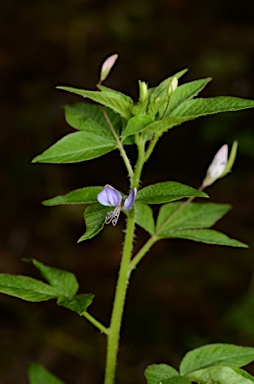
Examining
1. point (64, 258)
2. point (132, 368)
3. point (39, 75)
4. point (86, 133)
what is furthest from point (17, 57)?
point (86, 133)

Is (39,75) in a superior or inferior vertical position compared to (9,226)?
superior

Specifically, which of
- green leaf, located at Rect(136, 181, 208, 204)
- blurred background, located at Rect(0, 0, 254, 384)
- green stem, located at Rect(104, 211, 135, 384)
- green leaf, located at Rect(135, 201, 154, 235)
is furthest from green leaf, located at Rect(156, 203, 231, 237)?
blurred background, located at Rect(0, 0, 254, 384)

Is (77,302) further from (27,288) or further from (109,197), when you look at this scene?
(109,197)

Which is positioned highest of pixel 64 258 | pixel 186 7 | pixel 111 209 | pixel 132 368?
pixel 186 7

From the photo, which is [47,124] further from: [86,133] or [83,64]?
[86,133]

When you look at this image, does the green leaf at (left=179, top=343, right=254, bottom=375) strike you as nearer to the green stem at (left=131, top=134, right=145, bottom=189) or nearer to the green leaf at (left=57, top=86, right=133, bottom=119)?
the green stem at (left=131, top=134, right=145, bottom=189)

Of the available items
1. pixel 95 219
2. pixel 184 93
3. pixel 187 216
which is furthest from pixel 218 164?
pixel 95 219
